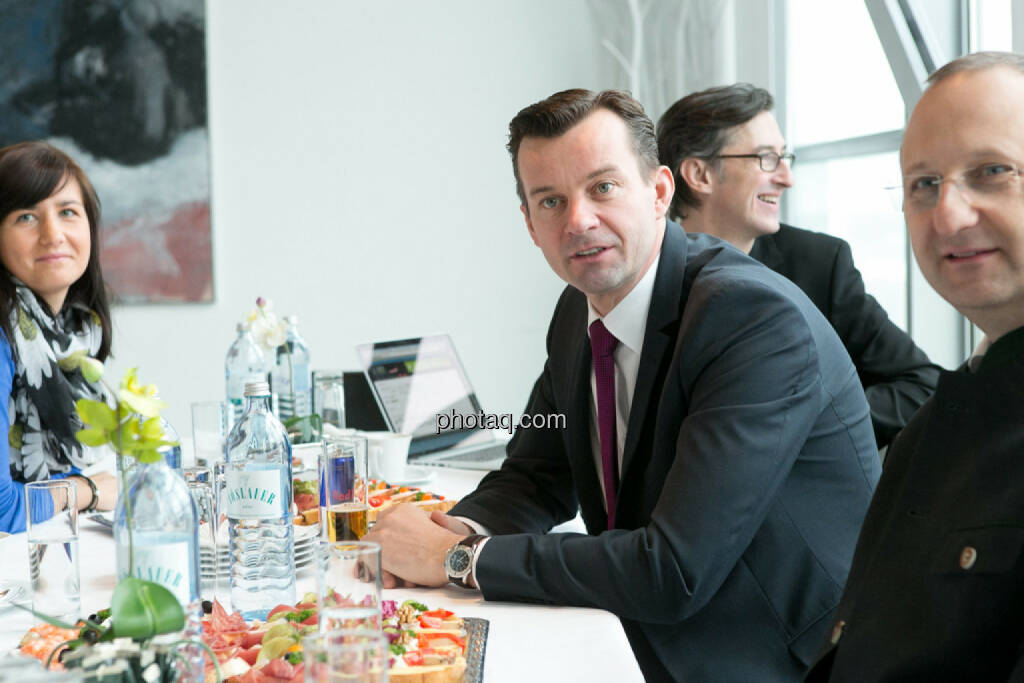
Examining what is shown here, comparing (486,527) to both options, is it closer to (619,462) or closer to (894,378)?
(619,462)

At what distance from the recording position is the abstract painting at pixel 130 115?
3871 millimetres

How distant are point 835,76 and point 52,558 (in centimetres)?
394

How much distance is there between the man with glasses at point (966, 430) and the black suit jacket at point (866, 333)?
5.79 ft

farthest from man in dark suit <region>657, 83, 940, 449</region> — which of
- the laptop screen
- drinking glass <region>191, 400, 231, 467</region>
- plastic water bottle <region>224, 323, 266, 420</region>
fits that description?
drinking glass <region>191, 400, 231, 467</region>

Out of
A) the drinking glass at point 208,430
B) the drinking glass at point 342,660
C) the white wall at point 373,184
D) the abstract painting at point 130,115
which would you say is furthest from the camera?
the white wall at point 373,184

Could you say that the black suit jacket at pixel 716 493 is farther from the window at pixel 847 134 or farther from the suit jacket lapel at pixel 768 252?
the window at pixel 847 134

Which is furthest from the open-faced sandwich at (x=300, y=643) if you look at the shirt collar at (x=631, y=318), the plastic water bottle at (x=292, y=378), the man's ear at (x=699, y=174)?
the man's ear at (x=699, y=174)

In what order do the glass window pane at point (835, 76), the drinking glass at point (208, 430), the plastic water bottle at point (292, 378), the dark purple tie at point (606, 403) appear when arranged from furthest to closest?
the glass window pane at point (835, 76), the plastic water bottle at point (292, 378), the drinking glass at point (208, 430), the dark purple tie at point (606, 403)

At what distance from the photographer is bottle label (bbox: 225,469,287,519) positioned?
1.34m

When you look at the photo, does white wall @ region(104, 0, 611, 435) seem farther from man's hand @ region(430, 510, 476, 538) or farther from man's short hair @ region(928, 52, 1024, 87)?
man's short hair @ region(928, 52, 1024, 87)

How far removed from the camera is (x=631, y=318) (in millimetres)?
1812

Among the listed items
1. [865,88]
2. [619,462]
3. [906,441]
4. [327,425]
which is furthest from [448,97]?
[906,441]

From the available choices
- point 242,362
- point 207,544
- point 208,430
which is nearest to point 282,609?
point 207,544

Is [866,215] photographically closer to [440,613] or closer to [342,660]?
[440,613]
